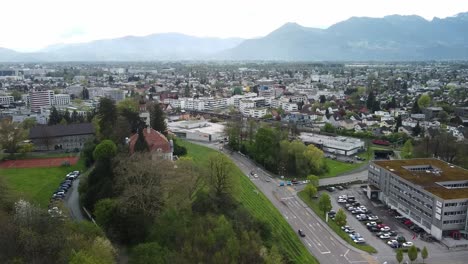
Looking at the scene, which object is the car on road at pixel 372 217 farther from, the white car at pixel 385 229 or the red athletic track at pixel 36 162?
the red athletic track at pixel 36 162

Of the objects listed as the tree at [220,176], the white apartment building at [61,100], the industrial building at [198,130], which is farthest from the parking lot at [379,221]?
the white apartment building at [61,100]

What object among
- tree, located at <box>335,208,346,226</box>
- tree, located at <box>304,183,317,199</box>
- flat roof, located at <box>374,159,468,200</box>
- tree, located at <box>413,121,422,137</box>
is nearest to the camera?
tree, located at <box>335,208,346,226</box>

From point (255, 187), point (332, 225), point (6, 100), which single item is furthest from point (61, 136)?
point (6, 100)

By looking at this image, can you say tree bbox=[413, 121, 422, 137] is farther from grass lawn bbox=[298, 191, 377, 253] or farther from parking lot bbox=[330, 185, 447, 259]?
grass lawn bbox=[298, 191, 377, 253]

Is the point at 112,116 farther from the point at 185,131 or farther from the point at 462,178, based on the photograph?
the point at 462,178

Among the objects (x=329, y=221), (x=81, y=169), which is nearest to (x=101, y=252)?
(x=329, y=221)

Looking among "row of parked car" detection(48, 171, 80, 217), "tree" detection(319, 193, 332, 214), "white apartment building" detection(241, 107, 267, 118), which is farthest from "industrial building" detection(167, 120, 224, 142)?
"tree" detection(319, 193, 332, 214)
